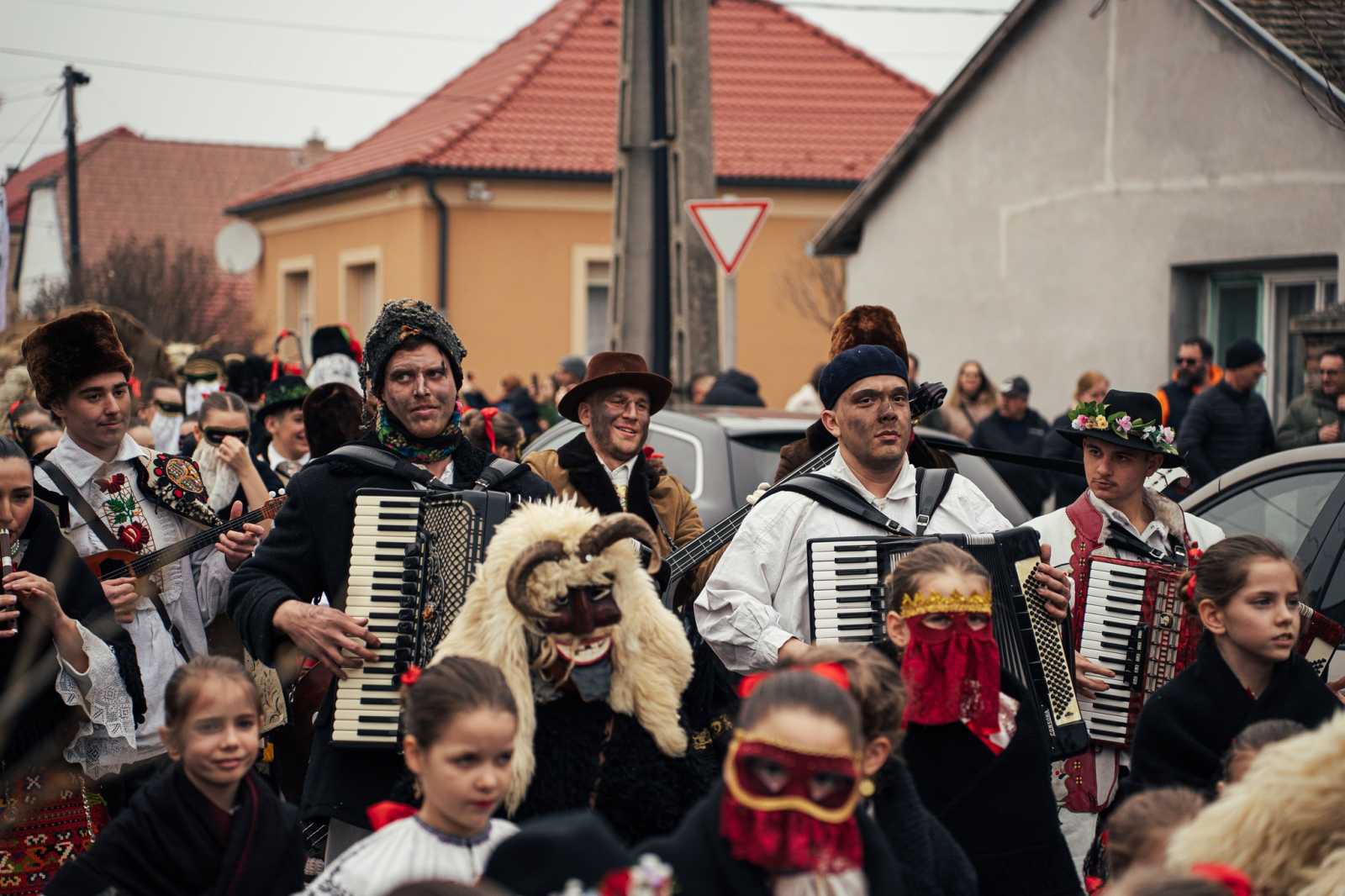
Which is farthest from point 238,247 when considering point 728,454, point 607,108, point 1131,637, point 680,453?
point 1131,637

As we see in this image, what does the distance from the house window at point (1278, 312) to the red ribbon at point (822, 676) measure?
11.9 metres

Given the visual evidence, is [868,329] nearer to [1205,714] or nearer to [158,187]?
[1205,714]

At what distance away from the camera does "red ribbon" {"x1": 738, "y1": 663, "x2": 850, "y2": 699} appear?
3477mm

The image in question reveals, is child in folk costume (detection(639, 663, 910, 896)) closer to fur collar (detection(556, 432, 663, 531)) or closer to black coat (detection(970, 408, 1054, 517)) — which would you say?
fur collar (detection(556, 432, 663, 531))

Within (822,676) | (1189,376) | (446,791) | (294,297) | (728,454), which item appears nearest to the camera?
(822,676)

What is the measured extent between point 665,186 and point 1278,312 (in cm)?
570

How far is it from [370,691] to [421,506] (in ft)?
1.74

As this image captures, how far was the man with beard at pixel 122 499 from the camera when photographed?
5996 millimetres

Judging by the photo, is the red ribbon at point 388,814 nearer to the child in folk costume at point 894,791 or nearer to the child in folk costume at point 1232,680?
the child in folk costume at point 894,791

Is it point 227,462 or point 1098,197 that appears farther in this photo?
point 1098,197

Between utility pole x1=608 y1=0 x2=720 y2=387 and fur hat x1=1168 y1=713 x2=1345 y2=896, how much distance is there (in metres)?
12.3

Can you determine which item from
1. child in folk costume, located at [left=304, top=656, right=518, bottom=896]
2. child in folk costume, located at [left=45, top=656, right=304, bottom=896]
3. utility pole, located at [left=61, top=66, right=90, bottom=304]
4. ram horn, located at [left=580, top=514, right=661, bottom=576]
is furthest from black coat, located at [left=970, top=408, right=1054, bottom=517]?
utility pole, located at [left=61, top=66, right=90, bottom=304]

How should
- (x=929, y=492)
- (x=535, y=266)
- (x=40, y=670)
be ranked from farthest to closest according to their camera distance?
(x=535, y=266), (x=929, y=492), (x=40, y=670)

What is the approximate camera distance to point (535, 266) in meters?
27.6
